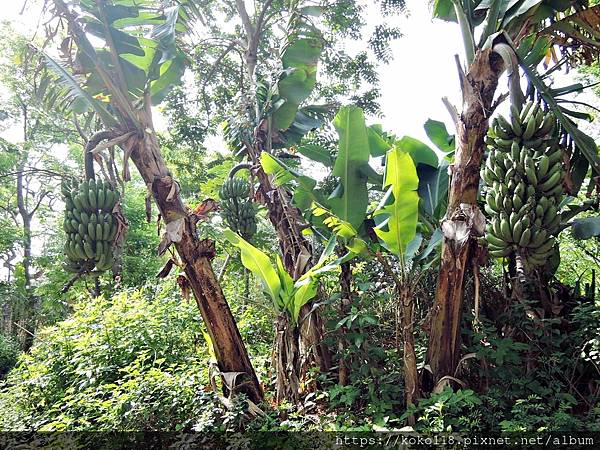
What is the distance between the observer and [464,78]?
2127 millimetres

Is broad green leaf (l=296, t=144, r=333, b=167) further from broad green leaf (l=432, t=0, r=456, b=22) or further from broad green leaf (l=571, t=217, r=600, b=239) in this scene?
broad green leaf (l=571, t=217, r=600, b=239)

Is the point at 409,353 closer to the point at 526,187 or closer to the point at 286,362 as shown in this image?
the point at 286,362

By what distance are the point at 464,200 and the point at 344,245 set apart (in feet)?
2.66

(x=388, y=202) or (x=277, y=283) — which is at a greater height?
(x=388, y=202)

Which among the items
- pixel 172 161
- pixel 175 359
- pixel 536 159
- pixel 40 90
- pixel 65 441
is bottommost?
pixel 65 441

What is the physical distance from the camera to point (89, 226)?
74.4 inches

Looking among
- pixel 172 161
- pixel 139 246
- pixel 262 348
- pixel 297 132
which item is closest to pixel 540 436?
pixel 262 348

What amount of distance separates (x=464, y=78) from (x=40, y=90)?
245 cm

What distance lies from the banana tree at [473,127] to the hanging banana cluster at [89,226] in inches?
68.1

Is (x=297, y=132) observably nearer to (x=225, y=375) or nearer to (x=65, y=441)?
(x=225, y=375)

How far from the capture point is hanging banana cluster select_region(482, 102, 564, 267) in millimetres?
1682

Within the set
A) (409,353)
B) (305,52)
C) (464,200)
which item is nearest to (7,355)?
(305,52)

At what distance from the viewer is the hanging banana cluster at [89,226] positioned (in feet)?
6.20

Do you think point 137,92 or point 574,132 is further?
point 137,92
